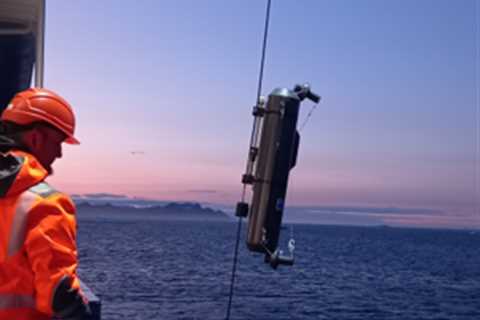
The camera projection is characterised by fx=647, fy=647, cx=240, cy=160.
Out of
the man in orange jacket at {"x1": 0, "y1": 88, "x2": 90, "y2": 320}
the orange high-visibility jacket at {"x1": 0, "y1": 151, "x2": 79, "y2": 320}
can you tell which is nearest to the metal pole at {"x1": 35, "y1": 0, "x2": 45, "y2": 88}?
the man in orange jacket at {"x1": 0, "y1": 88, "x2": 90, "y2": 320}

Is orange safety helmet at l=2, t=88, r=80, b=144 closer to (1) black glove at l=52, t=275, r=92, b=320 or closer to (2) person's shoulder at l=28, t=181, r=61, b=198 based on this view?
(2) person's shoulder at l=28, t=181, r=61, b=198

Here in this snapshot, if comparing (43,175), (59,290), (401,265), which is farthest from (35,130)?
(401,265)

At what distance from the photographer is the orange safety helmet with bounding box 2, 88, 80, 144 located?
286cm

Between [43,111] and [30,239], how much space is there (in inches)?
24.5

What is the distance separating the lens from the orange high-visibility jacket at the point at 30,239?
256 cm

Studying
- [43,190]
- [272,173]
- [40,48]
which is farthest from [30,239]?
[40,48]

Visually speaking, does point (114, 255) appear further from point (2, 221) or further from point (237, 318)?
point (2, 221)

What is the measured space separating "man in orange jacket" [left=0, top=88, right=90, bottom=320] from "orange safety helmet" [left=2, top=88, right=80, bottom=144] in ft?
0.45

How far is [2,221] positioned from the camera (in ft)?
8.64

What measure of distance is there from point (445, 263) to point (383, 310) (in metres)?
56.2

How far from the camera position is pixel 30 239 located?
255 centimetres

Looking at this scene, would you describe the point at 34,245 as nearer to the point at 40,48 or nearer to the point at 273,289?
the point at 40,48

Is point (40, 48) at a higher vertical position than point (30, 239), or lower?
higher

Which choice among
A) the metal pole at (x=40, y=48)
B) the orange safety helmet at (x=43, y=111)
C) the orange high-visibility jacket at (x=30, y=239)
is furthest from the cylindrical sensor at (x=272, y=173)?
the metal pole at (x=40, y=48)
